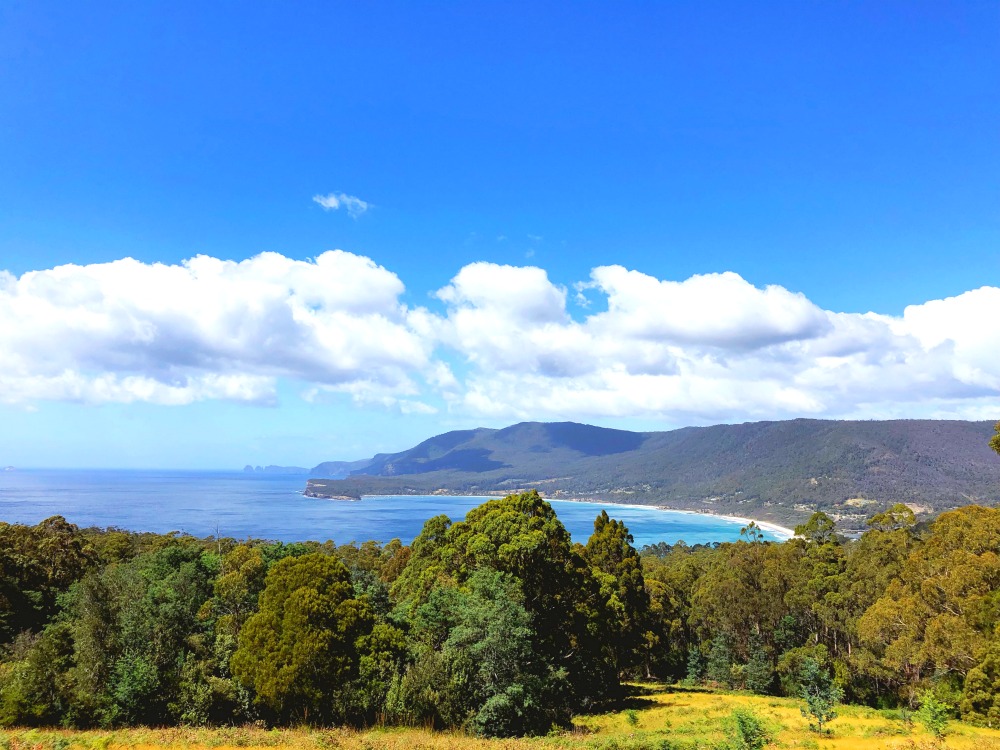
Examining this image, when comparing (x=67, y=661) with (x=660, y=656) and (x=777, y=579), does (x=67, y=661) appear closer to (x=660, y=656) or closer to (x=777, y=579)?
(x=660, y=656)

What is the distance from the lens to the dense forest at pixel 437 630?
54.5 feet

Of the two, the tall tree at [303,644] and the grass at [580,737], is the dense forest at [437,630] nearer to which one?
the tall tree at [303,644]

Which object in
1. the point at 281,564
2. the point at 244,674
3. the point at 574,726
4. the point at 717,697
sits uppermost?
the point at 281,564

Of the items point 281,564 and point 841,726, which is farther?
point 281,564

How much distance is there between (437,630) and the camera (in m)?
19.5

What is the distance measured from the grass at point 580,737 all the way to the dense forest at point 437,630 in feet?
4.75

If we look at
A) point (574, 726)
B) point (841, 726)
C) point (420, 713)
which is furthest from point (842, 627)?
point (420, 713)

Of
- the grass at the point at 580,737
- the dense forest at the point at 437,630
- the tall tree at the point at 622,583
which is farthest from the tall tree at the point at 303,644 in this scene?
the tall tree at the point at 622,583

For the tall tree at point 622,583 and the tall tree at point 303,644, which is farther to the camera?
the tall tree at point 622,583

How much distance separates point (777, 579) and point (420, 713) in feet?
105

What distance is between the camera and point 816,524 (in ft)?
137

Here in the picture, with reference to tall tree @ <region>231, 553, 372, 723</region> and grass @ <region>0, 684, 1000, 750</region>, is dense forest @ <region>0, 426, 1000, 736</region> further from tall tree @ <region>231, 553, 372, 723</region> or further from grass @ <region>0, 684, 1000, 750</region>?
grass @ <region>0, 684, 1000, 750</region>

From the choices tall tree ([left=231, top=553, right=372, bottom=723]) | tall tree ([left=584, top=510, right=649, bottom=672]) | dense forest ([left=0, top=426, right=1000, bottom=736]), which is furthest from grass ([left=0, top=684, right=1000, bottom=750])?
tall tree ([left=584, top=510, right=649, bottom=672])

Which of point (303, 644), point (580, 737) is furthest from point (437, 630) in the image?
point (580, 737)
